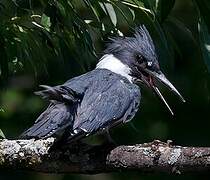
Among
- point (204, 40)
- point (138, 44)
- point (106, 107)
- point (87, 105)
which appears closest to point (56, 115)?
point (87, 105)

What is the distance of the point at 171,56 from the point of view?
3.25 m

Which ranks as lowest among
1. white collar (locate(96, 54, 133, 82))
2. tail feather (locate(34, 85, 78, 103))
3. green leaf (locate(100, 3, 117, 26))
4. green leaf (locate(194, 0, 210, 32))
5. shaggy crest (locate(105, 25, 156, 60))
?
white collar (locate(96, 54, 133, 82))

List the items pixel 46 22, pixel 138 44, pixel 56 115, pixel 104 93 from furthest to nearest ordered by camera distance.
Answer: pixel 138 44 < pixel 104 93 < pixel 46 22 < pixel 56 115

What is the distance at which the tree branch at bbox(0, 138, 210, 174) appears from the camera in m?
2.78

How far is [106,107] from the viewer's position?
322 cm

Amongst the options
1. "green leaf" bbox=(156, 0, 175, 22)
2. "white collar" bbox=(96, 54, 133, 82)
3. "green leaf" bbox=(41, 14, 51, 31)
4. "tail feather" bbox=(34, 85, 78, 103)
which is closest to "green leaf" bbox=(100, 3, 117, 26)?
"green leaf" bbox=(41, 14, 51, 31)

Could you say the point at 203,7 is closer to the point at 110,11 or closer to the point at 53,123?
the point at 110,11

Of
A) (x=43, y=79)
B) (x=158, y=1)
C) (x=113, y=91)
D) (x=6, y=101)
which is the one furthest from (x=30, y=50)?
(x=6, y=101)

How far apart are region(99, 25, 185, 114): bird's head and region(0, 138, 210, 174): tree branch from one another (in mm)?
712

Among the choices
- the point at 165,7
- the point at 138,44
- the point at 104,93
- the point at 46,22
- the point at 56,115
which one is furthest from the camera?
the point at 138,44

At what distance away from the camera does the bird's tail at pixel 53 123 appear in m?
2.96

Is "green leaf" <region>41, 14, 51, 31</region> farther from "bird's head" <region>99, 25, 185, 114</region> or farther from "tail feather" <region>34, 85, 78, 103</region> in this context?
"bird's head" <region>99, 25, 185, 114</region>

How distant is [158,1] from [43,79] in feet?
7.00

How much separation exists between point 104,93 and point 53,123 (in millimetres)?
360
